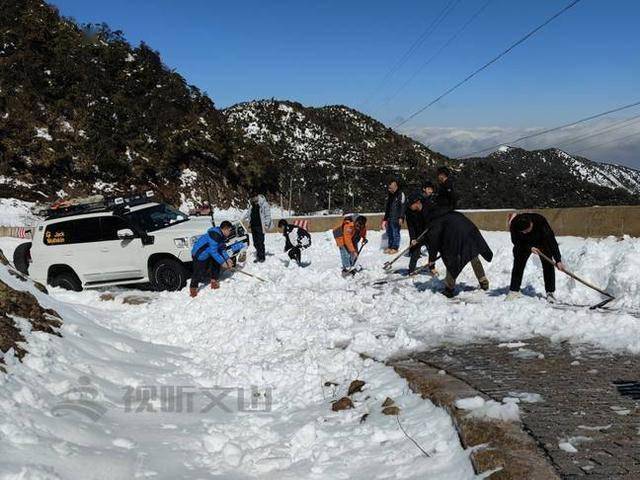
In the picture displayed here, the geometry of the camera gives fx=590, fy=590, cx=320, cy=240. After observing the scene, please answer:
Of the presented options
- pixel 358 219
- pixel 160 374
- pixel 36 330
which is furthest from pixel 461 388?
pixel 358 219

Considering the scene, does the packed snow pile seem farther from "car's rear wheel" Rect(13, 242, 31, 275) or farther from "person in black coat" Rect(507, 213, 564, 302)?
"car's rear wheel" Rect(13, 242, 31, 275)

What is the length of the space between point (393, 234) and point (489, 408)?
11388mm

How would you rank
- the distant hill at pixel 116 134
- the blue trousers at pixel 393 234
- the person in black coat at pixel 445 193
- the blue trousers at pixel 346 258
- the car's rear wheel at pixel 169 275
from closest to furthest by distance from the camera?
the person in black coat at pixel 445 193, the car's rear wheel at pixel 169 275, the blue trousers at pixel 346 258, the blue trousers at pixel 393 234, the distant hill at pixel 116 134

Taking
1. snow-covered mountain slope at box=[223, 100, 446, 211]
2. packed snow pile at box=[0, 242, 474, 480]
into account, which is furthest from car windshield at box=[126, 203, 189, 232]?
snow-covered mountain slope at box=[223, 100, 446, 211]

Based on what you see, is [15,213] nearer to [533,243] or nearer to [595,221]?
[595,221]

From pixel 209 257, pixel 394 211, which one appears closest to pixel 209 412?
pixel 209 257

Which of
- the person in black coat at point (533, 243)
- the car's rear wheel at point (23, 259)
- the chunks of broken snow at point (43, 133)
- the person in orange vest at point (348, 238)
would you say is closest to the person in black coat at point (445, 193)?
the person in black coat at point (533, 243)

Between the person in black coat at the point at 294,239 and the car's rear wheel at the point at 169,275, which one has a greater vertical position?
the person in black coat at the point at 294,239

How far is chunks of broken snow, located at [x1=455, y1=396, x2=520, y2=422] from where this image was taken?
14.2ft

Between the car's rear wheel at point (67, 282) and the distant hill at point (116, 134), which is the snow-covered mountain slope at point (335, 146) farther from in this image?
the car's rear wheel at point (67, 282)

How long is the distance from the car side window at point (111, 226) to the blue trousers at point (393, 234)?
6.65 meters

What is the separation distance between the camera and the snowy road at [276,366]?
13.7 ft

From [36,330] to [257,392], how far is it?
2.35 m

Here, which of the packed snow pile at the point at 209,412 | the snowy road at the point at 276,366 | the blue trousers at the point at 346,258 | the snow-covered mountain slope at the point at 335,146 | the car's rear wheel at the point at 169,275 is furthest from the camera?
the snow-covered mountain slope at the point at 335,146
